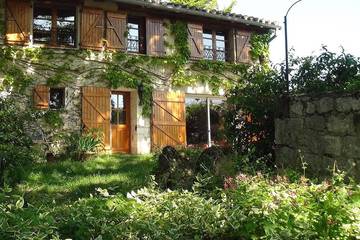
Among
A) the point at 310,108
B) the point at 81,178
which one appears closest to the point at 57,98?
the point at 81,178

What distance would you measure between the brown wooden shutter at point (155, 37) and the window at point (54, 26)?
7.62 feet

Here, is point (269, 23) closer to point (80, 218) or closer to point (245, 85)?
point (245, 85)

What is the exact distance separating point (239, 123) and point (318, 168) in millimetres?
1977

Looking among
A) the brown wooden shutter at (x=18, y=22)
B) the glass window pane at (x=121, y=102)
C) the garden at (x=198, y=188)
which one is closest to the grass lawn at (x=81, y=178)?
the garden at (x=198, y=188)

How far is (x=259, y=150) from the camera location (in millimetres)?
7066

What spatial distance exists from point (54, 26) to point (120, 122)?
3.44 metres

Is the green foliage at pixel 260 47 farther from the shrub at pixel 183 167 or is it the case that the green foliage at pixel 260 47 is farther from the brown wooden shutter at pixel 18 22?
the shrub at pixel 183 167

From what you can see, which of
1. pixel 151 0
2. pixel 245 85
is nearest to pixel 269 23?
pixel 151 0

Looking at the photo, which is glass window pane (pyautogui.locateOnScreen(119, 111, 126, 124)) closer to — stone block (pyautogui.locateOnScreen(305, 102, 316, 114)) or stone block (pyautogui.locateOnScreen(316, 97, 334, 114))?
stone block (pyautogui.locateOnScreen(305, 102, 316, 114))

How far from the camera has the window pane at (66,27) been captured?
497 inches

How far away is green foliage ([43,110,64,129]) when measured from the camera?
11734mm

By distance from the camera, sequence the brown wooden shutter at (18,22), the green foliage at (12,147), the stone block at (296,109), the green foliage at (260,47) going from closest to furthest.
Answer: the stone block at (296,109) < the green foliage at (12,147) < the brown wooden shutter at (18,22) < the green foliage at (260,47)

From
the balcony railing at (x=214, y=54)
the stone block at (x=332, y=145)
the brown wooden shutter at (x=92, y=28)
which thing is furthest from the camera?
the balcony railing at (x=214, y=54)

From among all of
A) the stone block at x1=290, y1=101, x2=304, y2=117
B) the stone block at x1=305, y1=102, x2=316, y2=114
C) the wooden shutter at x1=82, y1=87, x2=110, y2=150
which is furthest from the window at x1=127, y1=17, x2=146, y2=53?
the stone block at x1=305, y1=102, x2=316, y2=114
